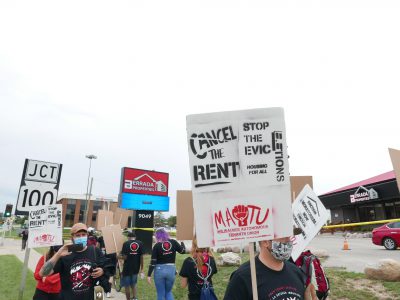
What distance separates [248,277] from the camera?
2811 mm

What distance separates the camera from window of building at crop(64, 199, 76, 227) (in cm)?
9194

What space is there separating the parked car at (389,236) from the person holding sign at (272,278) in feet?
52.4

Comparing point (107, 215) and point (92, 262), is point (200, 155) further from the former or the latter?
point (107, 215)

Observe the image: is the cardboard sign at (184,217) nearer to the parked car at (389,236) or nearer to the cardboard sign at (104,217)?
the cardboard sign at (104,217)

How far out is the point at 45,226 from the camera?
21.6 ft

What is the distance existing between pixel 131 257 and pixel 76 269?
193 inches

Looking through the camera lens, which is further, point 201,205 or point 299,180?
point 299,180

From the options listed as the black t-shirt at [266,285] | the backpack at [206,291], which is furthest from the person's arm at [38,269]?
the black t-shirt at [266,285]

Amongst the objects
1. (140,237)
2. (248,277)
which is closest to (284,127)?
(248,277)

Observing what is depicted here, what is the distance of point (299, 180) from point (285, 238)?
11.2 ft

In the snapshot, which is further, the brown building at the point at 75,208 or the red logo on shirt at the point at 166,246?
the brown building at the point at 75,208

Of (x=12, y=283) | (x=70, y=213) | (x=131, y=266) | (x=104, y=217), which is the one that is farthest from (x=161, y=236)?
(x=70, y=213)

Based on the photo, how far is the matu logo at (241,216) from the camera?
9.80ft

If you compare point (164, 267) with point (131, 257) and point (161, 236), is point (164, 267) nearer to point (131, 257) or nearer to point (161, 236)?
point (161, 236)
